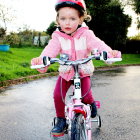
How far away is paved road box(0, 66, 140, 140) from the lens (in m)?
4.61

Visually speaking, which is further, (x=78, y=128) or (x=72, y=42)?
(x=72, y=42)

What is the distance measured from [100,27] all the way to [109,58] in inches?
1234

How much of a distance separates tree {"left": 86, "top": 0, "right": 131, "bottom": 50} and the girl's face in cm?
2990

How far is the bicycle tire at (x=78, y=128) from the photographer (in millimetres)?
3162

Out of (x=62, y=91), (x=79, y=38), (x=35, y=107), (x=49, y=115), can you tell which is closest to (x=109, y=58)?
(x=79, y=38)

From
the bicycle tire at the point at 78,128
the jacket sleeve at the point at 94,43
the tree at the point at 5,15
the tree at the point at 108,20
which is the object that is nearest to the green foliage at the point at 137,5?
the tree at the point at 108,20

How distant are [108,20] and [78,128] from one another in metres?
31.2

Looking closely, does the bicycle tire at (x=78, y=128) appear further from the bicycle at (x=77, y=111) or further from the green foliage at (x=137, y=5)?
the green foliage at (x=137, y=5)

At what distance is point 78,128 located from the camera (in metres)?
3.17

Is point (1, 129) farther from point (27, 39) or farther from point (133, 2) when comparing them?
point (27, 39)

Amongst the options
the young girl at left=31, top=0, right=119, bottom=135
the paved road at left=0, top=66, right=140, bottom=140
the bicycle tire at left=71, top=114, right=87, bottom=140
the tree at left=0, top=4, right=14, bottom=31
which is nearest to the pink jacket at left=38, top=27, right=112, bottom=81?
the young girl at left=31, top=0, right=119, bottom=135

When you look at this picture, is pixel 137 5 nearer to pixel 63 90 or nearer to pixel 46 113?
pixel 46 113

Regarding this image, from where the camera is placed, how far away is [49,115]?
5.81 meters

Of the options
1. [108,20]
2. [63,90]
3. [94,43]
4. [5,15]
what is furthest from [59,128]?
[108,20]
